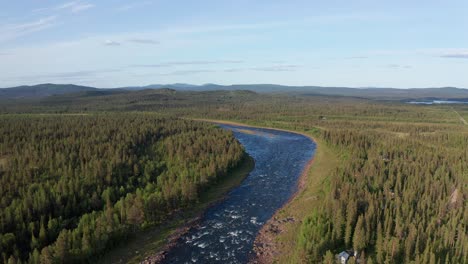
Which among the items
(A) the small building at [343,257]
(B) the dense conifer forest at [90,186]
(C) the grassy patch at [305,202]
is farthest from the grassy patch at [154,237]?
(A) the small building at [343,257]

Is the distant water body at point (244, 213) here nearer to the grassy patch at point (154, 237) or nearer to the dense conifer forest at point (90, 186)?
the grassy patch at point (154, 237)

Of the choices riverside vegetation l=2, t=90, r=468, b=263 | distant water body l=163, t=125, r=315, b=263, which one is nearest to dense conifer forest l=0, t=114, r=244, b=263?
riverside vegetation l=2, t=90, r=468, b=263

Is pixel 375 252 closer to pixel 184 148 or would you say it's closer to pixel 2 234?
pixel 2 234

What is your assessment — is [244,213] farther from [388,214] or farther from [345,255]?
[388,214]

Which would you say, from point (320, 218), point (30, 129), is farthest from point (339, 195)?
point (30, 129)

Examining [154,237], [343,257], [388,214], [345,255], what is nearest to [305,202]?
[388,214]
